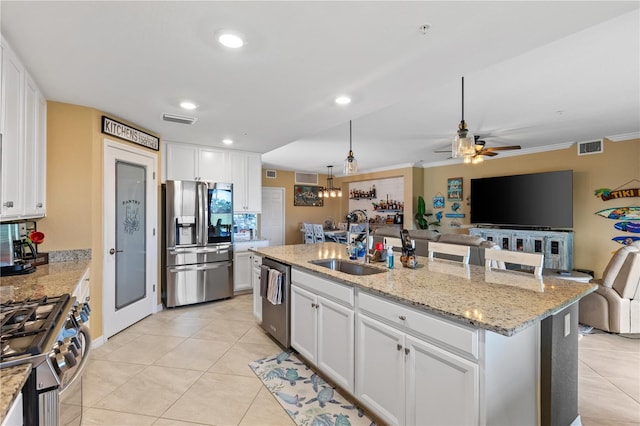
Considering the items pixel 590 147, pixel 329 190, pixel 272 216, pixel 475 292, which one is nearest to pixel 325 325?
pixel 475 292

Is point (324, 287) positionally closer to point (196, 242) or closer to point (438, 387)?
point (438, 387)

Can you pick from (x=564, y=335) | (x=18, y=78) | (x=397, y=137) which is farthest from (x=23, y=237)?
(x=397, y=137)

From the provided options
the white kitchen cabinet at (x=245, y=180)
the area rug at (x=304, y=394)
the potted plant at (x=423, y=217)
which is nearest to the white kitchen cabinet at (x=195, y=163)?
the white kitchen cabinet at (x=245, y=180)

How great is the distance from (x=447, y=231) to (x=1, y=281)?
7.18 m

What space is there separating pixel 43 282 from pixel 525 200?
6710 mm

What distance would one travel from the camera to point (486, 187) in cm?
608

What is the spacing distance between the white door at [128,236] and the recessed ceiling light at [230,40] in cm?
213

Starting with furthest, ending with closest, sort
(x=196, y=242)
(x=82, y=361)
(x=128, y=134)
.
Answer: (x=196, y=242) < (x=128, y=134) < (x=82, y=361)

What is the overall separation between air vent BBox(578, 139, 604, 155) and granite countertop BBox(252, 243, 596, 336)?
13.9 feet

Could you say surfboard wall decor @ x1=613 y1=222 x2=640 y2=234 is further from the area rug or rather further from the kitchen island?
the area rug

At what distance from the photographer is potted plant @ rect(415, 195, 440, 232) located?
7237 mm

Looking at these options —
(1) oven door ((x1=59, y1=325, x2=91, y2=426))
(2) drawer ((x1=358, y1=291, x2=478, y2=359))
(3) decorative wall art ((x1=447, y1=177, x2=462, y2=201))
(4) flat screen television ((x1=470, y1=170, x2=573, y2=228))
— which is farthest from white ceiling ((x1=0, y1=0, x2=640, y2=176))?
(3) decorative wall art ((x1=447, y1=177, x2=462, y2=201))

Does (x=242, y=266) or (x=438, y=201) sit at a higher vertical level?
(x=438, y=201)

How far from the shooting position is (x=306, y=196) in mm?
9180
